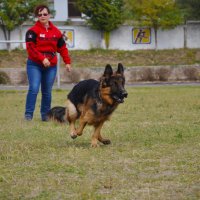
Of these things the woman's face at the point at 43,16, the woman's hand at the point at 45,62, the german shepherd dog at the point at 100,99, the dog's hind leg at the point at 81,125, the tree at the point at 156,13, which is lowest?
the dog's hind leg at the point at 81,125

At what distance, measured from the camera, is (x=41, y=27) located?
12539 mm

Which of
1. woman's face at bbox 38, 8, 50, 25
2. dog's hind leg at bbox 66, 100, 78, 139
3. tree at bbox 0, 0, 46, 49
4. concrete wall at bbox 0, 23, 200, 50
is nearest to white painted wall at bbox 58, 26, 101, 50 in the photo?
concrete wall at bbox 0, 23, 200, 50

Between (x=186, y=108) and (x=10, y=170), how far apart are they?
9.10 m

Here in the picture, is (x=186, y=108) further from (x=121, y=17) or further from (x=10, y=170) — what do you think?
(x=121, y=17)

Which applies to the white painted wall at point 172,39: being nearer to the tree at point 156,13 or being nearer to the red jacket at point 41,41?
the tree at point 156,13

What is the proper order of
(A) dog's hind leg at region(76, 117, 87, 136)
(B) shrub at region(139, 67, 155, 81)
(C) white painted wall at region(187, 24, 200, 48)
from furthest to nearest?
(C) white painted wall at region(187, 24, 200, 48) → (B) shrub at region(139, 67, 155, 81) → (A) dog's hind leg at region(76, 117, 87, 136)

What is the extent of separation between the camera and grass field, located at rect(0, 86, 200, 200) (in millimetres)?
6113

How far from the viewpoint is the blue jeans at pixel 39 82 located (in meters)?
13.1

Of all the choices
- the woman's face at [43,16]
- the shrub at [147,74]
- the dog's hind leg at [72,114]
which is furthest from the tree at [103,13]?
the dog's hind leg at [72,114]

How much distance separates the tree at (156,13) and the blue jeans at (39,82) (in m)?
21.4

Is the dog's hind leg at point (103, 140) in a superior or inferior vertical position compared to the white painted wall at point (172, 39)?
inferior

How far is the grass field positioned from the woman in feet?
2.42

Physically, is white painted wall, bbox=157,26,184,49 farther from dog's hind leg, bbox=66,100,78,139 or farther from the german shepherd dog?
the german shepherd dog

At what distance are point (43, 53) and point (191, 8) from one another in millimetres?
25653
